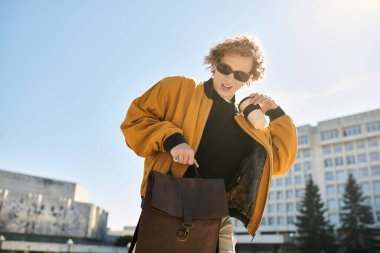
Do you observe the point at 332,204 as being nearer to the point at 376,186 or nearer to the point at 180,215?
the point at 376,186

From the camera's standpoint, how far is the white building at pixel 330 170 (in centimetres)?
6044

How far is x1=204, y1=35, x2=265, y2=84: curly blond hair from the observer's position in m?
2.66

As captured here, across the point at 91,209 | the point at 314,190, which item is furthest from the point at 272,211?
the point at 91,209

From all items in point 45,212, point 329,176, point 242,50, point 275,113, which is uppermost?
point 329,176

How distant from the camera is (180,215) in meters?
2.04

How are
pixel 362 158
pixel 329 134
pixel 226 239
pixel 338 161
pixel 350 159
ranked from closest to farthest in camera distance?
pixel 226 239 → pixel 362 158 → pixel 350 159 → pixel 338 161 → pixel 329 134

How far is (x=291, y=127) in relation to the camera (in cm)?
270

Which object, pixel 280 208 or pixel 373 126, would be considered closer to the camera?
pixel 373 126

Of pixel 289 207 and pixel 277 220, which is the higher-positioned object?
pixel 289 207

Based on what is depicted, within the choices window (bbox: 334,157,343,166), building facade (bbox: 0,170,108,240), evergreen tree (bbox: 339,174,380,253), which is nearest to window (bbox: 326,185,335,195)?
window (bbox: 334,157,343,166)

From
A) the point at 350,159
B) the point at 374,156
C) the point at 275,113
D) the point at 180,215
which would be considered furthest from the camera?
the point at 350,159

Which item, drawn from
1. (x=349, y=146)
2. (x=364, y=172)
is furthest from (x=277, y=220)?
(x=349, y=146)

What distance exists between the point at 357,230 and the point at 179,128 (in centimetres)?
5096

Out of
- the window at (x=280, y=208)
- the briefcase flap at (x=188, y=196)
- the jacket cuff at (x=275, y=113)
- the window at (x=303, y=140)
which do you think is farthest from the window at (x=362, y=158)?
the briefcase flap at (x=188, y=196)
